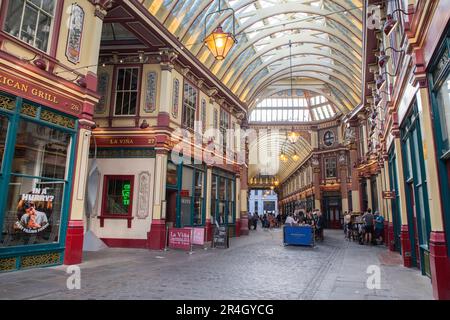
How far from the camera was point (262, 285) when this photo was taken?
661cm

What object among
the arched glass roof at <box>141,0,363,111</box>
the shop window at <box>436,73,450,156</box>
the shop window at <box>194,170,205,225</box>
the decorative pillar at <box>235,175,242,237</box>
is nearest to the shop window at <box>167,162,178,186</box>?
the shop window at <box>194,170,205,225</box>

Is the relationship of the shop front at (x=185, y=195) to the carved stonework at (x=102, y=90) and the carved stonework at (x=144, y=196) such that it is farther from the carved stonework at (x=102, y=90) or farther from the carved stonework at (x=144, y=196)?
the carved stonework at (x=102, y=90)

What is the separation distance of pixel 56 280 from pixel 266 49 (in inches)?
684

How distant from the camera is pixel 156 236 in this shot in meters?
12.1

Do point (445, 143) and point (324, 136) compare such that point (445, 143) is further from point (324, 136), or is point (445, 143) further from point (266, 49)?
point (324, 136)

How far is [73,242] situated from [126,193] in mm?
4620

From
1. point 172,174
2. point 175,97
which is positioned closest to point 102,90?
point 175,97

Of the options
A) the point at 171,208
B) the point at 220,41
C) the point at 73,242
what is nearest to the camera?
the point at 73,242

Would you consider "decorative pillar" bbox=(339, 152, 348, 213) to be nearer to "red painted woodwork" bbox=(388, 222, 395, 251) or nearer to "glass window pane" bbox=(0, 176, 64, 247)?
"red painted woodwork" bbox=(388, 222, 395, 251)

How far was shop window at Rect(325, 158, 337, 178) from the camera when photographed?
33.0 metres

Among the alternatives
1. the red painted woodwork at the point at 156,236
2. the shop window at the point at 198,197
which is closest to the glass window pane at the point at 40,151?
the red painted woodwork at the point at 156,236

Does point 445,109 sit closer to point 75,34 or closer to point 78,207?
point 78,207

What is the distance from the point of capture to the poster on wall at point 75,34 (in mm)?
8523

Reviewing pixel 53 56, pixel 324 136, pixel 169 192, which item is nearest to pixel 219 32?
pixel 53 56
